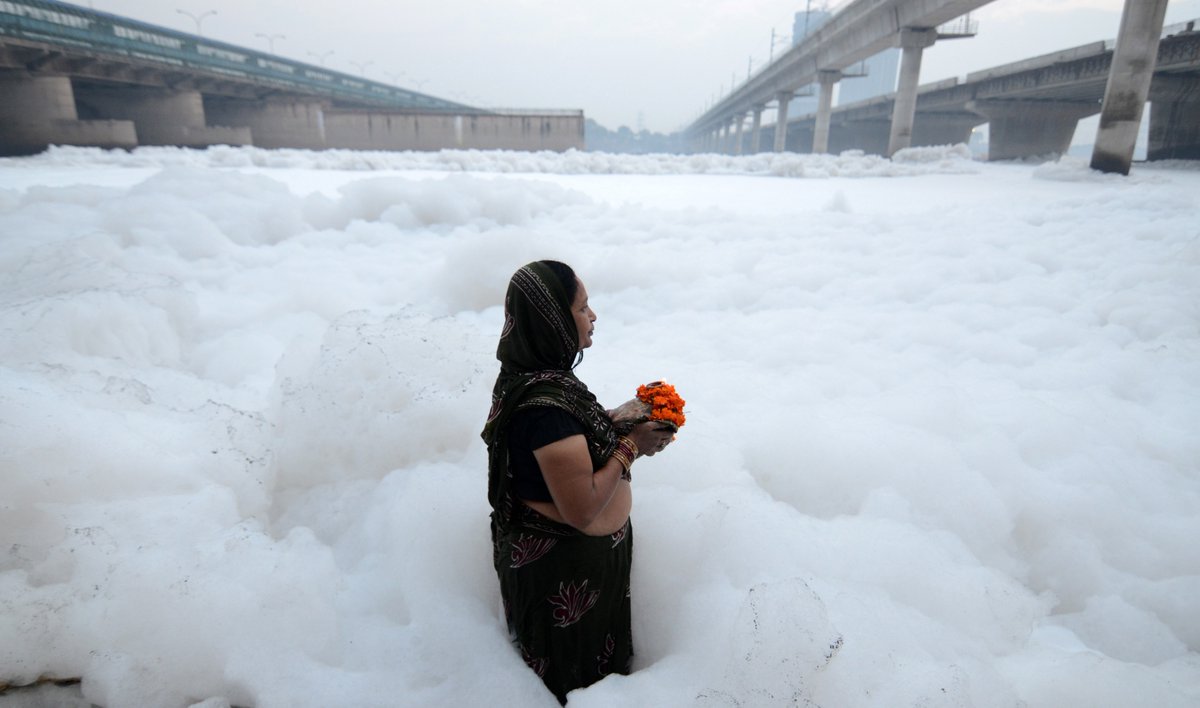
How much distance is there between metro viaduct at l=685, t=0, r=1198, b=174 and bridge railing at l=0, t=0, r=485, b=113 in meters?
26.7

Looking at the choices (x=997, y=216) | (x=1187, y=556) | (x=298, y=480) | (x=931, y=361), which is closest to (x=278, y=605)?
(x=298, y=480)

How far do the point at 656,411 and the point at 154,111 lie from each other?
3232 cm

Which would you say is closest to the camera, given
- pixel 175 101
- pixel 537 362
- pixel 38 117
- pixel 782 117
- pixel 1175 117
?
pixel 537 362

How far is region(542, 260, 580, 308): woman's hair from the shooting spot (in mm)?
1582

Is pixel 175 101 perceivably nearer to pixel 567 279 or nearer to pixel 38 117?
pixel 38 117

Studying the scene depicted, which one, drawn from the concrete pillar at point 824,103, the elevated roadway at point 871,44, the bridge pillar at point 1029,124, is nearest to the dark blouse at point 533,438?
the elevated roadway at point 871,44

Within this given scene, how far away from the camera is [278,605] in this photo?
1733 mm

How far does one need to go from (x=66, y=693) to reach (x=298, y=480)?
3.65 feet

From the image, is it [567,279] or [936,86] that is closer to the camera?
[567,279]

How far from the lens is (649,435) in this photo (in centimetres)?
165

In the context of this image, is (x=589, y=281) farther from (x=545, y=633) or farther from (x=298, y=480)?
(x=545, y=633)

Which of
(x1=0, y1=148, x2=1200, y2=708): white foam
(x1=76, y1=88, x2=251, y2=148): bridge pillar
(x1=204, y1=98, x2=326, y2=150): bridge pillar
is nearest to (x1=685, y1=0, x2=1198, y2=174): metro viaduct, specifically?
(x1=0, y1=148, x2=1200, y2=708): white foam

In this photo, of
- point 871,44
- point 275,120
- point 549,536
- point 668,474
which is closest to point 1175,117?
point 871,44

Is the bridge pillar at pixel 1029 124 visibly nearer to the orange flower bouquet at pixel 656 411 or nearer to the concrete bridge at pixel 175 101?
the concrete bridge at pixel 175 101
